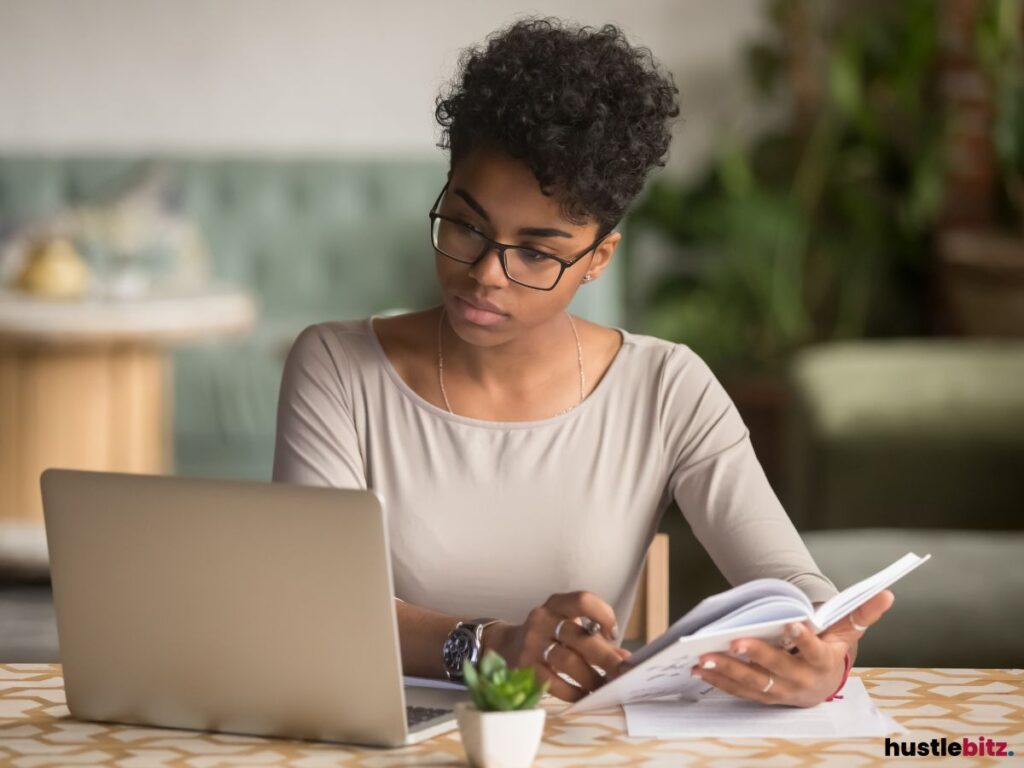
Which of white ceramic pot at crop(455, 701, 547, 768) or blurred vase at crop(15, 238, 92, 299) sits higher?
blurred vase at crop(15, 238, 92, 299)

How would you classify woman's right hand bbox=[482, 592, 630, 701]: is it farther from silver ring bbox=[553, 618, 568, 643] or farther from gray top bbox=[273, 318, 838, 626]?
gray top bbox=[273, 318, 838, 626]

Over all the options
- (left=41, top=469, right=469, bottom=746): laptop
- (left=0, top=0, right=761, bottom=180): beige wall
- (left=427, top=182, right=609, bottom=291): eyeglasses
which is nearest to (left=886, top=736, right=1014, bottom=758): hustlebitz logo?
(left=41, top=469, right=469, bottom=746): laptop

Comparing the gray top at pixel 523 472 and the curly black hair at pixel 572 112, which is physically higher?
the curly black hair at pixel 572 112

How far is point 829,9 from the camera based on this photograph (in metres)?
5.69

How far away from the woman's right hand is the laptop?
0.12 m

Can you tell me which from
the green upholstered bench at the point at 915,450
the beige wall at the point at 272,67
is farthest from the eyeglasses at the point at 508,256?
the beige wall at the point at 272,67

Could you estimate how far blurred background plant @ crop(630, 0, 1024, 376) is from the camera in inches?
203

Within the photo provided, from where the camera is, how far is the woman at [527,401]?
1.53 metres

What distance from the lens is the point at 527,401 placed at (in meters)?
1.75

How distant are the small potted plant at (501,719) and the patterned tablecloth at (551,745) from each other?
0.13ft

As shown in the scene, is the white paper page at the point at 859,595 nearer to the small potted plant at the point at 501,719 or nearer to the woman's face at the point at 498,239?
the small potted plant at the point at 501,719

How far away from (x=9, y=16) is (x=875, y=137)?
3.15 meters

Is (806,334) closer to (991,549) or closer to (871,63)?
(871,63)

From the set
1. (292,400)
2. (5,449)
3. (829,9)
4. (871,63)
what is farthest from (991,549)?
(829,9)
